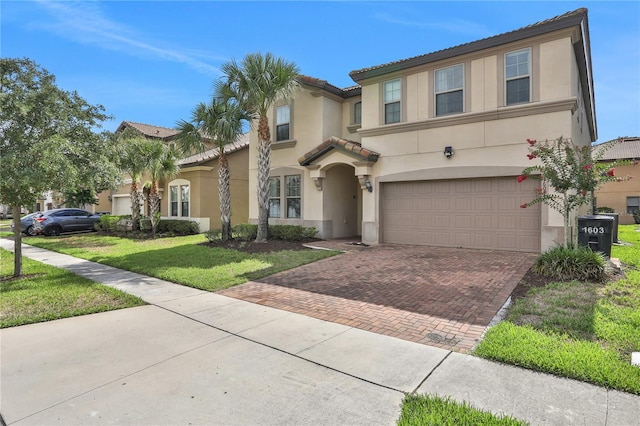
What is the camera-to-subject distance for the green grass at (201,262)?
28.2ft

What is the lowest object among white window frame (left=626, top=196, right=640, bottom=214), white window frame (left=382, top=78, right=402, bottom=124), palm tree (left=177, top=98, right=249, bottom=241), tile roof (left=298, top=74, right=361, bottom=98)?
white window frame (left=626, top=196, right=640, bottom=214)

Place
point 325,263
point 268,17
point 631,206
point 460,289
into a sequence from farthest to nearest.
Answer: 1. point 631,206
2. point 268,17
3. point 325,263
4. point 460,289

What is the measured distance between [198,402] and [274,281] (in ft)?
16.7

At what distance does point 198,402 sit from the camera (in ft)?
10.7

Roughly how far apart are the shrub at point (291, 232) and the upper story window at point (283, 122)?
4.49m

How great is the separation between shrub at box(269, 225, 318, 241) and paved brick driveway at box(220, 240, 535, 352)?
3754mm

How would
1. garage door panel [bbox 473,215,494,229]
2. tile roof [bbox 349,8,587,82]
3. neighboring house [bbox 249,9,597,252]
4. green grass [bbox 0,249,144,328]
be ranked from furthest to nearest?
1. garage door panel [bbox 473,215,494,229]
2. neighboring house [bbox 249,9,597,252]
3. tile roof [bbox 349,8,587,82]
4. green grass [bbox 0,249,144,328]

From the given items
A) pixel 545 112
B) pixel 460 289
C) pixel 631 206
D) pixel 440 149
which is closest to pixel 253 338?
pixel 460 289

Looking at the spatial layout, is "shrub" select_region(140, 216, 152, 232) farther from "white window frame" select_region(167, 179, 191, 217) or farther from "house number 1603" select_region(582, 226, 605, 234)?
"house number 1603" select_region(582, 226, 605, 234)

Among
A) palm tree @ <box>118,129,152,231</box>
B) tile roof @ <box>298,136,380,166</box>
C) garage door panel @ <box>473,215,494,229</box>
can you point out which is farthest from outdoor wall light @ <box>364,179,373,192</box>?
palm tree @ <box>118,129,152,231</box>

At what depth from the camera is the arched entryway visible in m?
15.7

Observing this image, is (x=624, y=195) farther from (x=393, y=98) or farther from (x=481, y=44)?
(x=393, y=98)

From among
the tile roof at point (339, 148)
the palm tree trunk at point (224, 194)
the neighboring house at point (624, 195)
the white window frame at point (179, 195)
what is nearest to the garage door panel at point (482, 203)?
the tile roof at point (339, 148)

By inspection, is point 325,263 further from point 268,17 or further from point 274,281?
point 268,17
